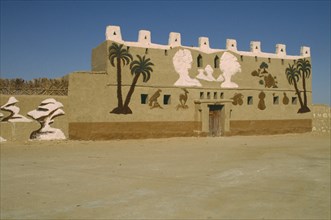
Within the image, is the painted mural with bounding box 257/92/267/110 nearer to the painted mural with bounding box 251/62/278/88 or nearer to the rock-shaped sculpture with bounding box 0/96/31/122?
the painted mural with bounding box 251/62/278/88

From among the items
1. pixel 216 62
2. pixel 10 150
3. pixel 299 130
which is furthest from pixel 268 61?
pixel 10 150

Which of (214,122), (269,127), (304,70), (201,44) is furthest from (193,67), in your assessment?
(304,70)

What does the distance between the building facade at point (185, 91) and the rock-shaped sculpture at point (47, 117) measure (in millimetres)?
758

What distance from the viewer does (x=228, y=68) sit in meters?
25.8

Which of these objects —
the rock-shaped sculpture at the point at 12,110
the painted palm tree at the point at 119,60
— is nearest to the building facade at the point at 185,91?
the painted palm tree at the point at 119,60

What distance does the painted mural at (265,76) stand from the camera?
88.7ft

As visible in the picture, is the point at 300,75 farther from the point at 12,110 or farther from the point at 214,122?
the point at 12,110

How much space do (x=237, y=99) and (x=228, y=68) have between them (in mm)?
2524

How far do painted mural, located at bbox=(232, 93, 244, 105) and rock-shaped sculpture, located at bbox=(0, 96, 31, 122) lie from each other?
1522cm

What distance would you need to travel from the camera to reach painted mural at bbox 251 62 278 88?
88.7ft

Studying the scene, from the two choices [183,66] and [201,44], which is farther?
[201,44]

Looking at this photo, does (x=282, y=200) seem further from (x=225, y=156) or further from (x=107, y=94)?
(x=107, y=94)

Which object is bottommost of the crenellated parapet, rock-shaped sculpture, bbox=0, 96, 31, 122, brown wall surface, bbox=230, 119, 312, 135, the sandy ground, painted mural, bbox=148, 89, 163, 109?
the sandy ground

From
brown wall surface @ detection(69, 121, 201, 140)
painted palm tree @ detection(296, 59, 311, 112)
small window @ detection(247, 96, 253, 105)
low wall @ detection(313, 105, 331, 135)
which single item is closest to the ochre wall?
painted palm tree @ detection(296, 59, 311, 112)
